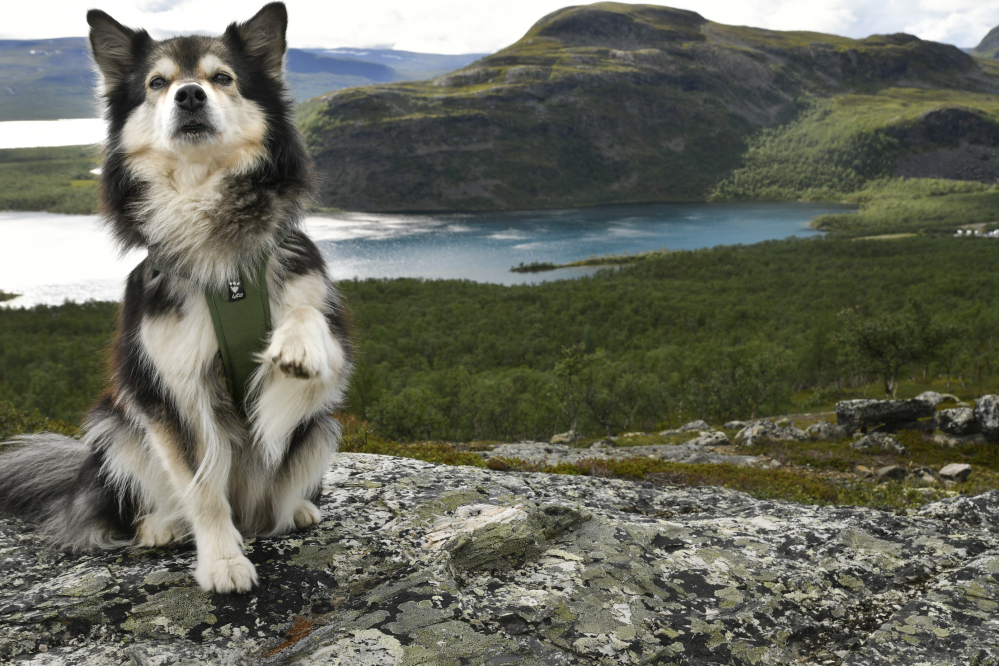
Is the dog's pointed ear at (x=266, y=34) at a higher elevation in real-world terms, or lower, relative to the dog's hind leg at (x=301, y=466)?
higher

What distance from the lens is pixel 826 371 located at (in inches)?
2559

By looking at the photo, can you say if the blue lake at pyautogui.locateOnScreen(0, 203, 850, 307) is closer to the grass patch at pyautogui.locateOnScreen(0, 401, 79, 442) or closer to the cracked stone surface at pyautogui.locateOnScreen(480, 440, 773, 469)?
the cracked stone surface at pyautogui.locateOnScreen(480, 440, 773, 469)

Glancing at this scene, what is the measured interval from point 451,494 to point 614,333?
266 ft

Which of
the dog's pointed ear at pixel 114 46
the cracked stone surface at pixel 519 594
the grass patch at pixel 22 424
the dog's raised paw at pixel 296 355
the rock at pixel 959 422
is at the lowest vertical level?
the rock at pixel 959 422

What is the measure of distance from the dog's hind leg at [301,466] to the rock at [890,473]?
1762cm

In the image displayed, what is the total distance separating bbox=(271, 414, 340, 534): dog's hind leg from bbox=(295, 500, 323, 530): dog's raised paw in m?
0.04

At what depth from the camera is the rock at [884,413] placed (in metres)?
29.3

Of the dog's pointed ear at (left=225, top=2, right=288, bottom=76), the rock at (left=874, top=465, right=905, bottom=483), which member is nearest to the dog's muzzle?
the dog's pointed ear at (left=225, top=2, right=288, bottom=76)

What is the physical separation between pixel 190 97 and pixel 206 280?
1.01 m

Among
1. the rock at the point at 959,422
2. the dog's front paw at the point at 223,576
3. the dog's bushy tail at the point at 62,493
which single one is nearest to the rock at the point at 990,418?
the rock at the point at 959,422

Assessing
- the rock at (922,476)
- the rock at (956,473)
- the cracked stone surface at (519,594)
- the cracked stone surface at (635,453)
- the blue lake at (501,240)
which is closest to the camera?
the cracked stone surface at (519,594)

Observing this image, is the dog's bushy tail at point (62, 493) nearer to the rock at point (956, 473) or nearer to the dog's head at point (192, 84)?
the dog's head at point (192, 84)

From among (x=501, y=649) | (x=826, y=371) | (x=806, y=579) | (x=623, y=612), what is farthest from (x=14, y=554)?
(x=826, y=371)

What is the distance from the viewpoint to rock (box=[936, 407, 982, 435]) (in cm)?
2606
